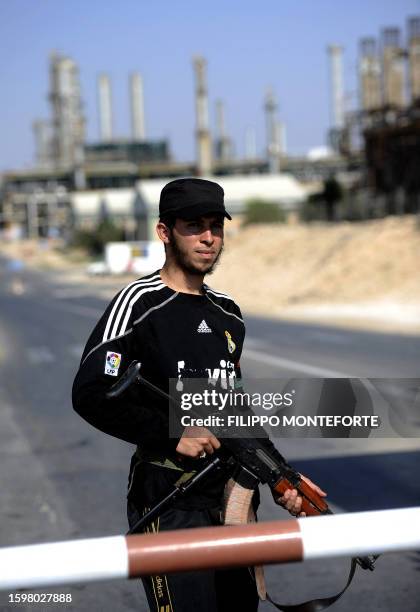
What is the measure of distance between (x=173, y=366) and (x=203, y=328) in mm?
176

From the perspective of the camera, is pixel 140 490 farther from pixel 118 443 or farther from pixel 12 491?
pixel 118 443

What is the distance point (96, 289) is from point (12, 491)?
141ft

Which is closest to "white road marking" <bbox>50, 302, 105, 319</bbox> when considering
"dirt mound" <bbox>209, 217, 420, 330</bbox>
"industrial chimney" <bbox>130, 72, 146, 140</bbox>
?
"dirt mound" <bbox>209, 217, 420, 330</bbox>

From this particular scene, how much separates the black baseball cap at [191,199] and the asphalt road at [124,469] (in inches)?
23.6

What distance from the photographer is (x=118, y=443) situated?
36.0ft

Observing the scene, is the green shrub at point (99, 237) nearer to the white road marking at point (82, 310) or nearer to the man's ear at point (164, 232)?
the white road marking at point (82, 310)

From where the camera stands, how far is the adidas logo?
3.24 metres

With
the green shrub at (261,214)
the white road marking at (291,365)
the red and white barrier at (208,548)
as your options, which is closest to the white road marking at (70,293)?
the white road marking at (291,365)

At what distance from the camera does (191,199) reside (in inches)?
125

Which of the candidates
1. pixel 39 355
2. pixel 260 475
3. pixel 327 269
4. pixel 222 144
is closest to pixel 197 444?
pixel 260 475

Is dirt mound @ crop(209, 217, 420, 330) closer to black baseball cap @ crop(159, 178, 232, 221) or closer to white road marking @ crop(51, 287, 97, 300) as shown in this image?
white road marking @ crop(51, 287, 97, 300)

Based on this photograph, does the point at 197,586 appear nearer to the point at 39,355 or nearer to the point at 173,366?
the point at 173,366

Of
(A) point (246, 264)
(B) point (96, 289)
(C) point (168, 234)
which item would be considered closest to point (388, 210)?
(A) point (246, 264)

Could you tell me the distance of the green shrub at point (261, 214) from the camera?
83938 millimetres
